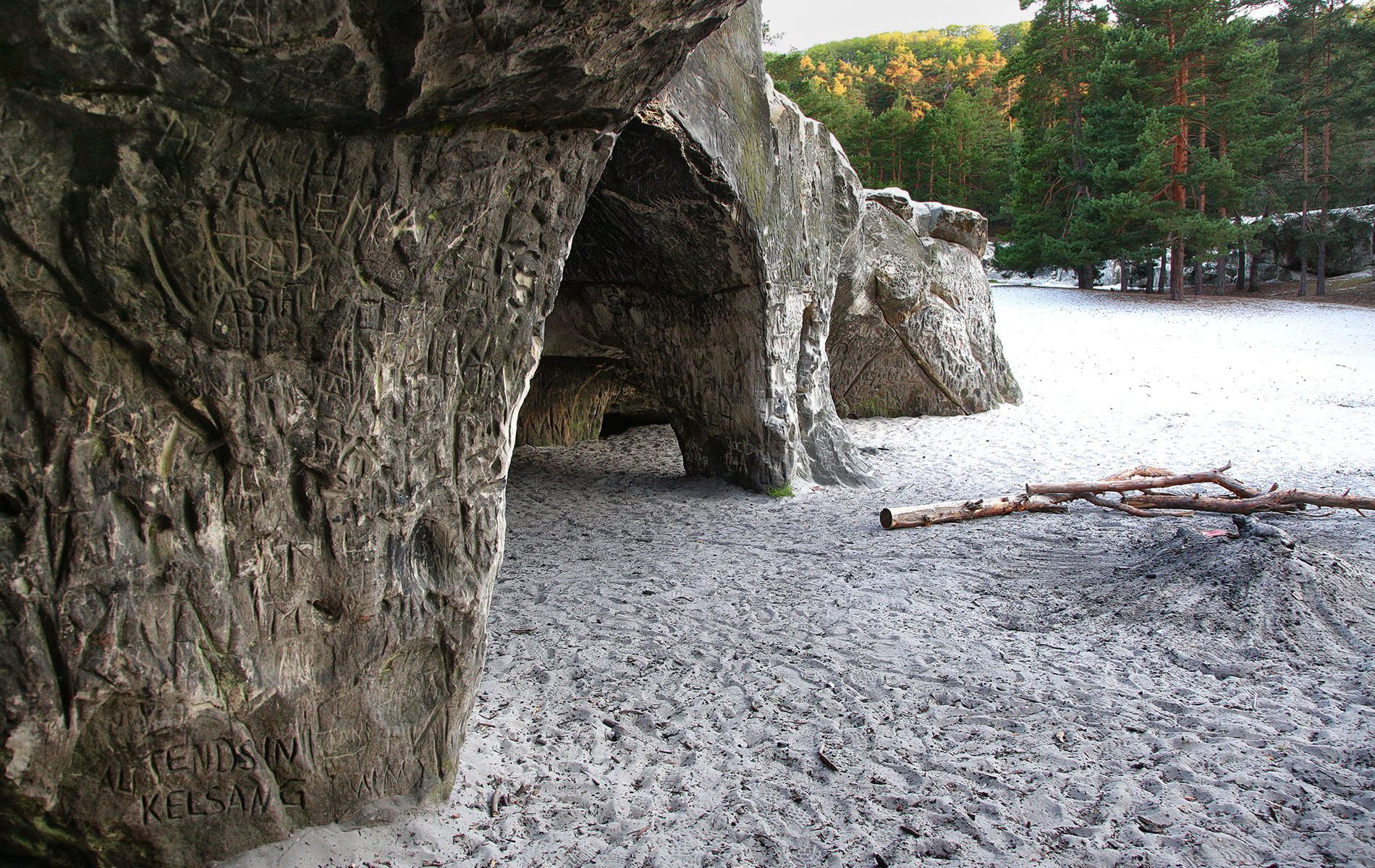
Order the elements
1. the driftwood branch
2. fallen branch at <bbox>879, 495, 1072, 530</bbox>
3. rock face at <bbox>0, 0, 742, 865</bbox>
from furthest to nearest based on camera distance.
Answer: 1. fallen branch at <bbox>879, 495, 1072, 530</bbox>
2. the driftwood branch
3. rock face at <bbox>0, 0, 742, 865</bbox>

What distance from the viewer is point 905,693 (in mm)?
3395

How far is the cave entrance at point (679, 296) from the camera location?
5414mm

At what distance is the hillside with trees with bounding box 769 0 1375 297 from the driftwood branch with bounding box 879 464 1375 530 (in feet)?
50.0

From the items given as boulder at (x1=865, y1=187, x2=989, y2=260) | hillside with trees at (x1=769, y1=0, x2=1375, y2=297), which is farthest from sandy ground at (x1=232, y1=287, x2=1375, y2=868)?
hillside with trees at (x1=769, y1=0, x2=1375, y2=297)

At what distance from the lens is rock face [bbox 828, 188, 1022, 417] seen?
9.62 m

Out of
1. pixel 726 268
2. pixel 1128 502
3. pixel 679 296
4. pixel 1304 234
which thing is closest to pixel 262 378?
pixel 726 268

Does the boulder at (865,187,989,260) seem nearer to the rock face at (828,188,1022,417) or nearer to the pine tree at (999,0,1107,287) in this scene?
the rock face at (828,188,1022,417)

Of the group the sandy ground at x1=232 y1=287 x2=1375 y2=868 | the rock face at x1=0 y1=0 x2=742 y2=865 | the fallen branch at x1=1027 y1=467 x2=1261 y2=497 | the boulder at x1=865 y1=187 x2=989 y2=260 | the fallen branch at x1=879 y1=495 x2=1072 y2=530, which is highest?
the boulder at x1=865 y1=187 x2=989 y2=260

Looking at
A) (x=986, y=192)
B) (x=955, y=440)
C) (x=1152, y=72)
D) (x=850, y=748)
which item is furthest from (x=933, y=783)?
(x=986, y=192)

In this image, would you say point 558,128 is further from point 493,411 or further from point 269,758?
point 269,758

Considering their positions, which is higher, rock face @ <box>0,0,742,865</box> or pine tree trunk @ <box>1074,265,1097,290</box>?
pine tree trunk @ <box>1074,265,1097,290</box>

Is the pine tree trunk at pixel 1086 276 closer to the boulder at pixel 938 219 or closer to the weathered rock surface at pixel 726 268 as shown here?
the boulder at pixel 938 219

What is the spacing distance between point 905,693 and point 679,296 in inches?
156

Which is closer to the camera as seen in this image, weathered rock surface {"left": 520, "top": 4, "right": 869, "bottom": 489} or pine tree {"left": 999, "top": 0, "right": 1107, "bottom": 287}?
weathered rock surface {"left": 520, "top": 4, "right": 869, "bottom": 489}
